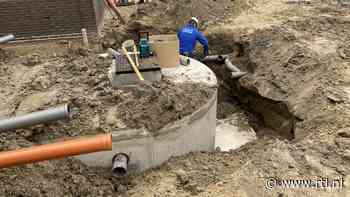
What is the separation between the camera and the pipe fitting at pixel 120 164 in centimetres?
530

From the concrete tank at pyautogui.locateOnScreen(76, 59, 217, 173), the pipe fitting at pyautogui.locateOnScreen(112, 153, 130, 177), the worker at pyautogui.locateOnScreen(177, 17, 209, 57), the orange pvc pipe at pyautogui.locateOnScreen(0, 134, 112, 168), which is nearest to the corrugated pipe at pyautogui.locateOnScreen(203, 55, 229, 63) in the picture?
the worker at pyautogui.locateOnScreen(177, 17, 209, 57)

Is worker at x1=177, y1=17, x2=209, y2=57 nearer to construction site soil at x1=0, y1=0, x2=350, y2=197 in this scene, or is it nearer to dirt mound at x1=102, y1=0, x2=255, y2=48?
construction site soil at x1=0, y1=0, x2=350, y2=197

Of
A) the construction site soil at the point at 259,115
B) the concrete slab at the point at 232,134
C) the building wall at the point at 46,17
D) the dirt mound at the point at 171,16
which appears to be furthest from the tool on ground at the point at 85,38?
the concrete slab at the point at 232,134

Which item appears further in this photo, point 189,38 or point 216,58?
point 216,58

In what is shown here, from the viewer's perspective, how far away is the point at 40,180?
A: 4.93m

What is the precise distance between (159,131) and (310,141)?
235 centimetres

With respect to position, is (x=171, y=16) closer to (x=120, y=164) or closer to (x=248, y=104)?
(x=248, y=104)

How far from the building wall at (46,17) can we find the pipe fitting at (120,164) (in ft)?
17.7

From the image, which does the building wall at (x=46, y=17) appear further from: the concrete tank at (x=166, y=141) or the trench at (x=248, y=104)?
the concrete tank at (x=166, y=141)

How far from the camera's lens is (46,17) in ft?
31.8

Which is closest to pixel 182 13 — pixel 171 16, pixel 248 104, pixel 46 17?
pixel 171 16

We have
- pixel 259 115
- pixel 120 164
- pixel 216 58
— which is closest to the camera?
pixel 120 164

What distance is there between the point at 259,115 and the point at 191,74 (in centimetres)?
250

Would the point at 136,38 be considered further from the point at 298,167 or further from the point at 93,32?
the point at 298,167
